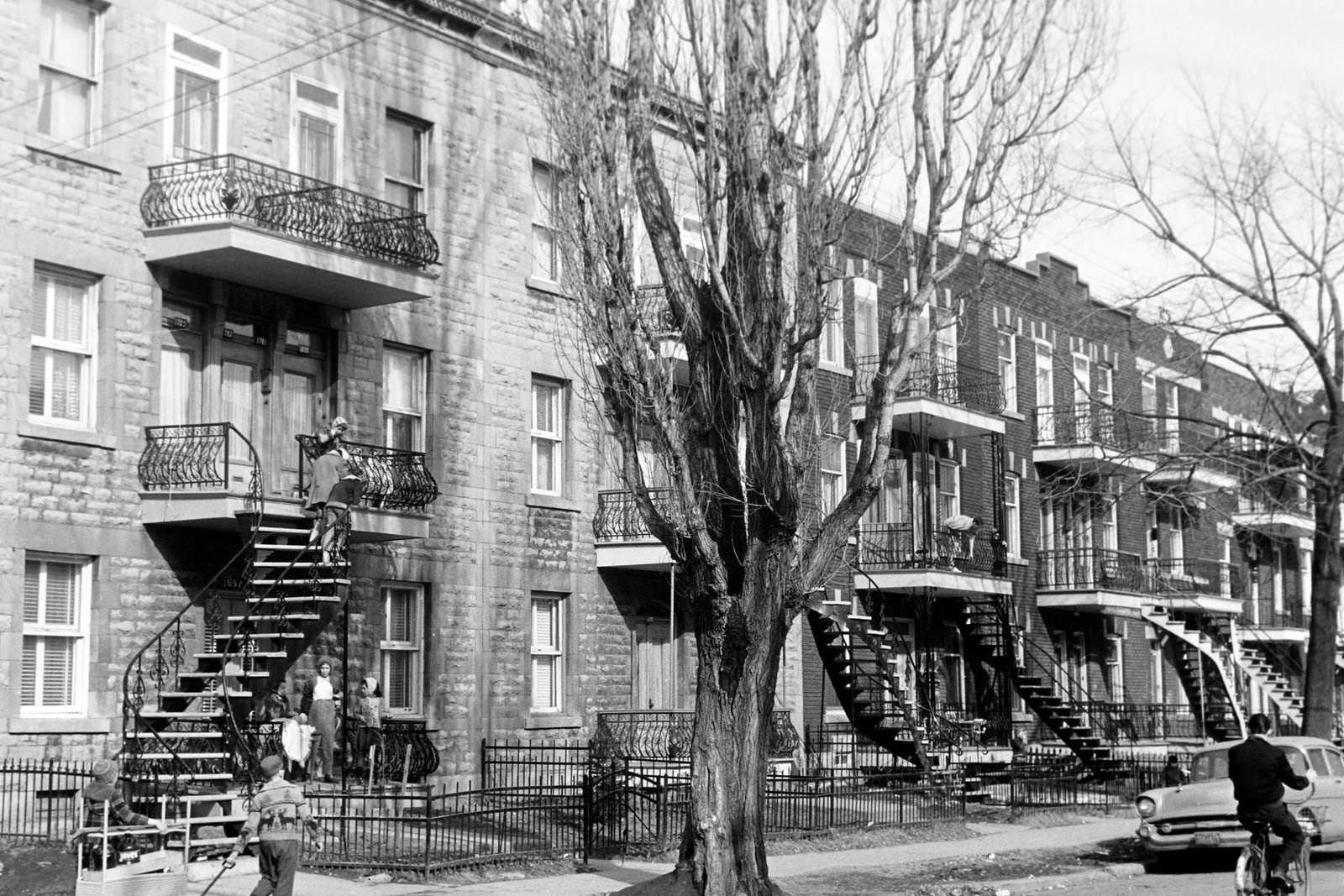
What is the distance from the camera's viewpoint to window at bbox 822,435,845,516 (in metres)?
32.2

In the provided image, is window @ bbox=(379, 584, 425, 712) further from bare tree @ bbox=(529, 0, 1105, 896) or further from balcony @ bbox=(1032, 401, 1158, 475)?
balcony @ bbox=(1032, 401, 1158, 475)

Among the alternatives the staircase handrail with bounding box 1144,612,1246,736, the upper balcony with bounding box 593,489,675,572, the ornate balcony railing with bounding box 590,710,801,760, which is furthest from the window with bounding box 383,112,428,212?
the staircase handrail with bounding box 1144,612,1246,736

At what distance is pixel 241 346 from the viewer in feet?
73.6

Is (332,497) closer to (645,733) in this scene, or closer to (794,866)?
(794,866)

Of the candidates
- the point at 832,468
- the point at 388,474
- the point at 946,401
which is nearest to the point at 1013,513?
the point at 946,401

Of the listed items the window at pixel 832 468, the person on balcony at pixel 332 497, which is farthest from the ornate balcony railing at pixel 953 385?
the person on balcony at pixel 332 497

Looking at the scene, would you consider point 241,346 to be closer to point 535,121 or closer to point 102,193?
point 102,193

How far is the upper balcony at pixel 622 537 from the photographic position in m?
27.2

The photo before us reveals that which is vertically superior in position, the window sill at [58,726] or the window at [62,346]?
the window at [62,346]

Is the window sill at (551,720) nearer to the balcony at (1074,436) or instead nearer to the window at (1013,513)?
the window at (1013,513)

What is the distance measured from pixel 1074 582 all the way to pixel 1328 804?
18.8m

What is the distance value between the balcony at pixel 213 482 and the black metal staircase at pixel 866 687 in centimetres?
903

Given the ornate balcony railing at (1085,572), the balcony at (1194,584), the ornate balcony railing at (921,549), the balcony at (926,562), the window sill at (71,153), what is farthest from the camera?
the balcony at (1194,584)

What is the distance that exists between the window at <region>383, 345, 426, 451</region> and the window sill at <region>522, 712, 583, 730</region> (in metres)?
4.57
